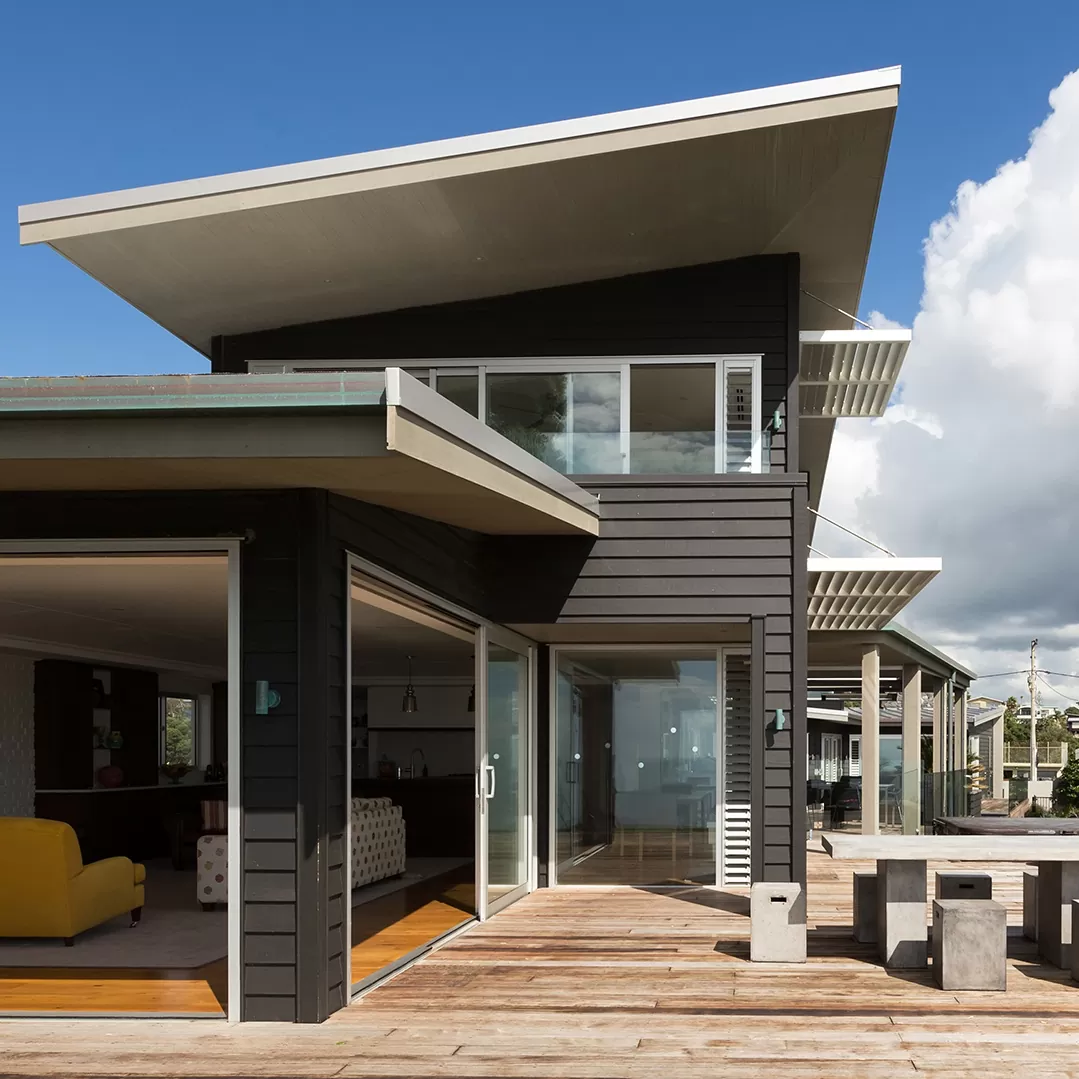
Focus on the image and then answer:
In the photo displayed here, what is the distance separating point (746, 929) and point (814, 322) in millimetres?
6052

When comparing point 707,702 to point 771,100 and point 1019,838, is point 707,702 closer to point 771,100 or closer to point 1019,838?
point 1019,838

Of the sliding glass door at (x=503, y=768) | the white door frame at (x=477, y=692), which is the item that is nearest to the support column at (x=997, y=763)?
the white door frame at (x=477, y=692)

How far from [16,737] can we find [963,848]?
9950 mm

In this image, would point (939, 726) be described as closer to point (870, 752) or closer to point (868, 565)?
point (870, 752)

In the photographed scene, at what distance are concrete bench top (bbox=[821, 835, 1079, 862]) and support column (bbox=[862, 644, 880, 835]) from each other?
7.98 metres

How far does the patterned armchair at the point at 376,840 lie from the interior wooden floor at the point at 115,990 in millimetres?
3479

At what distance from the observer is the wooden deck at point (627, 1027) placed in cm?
573

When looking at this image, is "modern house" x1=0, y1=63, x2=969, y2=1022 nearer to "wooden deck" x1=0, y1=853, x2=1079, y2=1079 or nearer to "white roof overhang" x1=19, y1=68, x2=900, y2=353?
"white roof overhang" x1=19, y1=68, x2=900, y2=353

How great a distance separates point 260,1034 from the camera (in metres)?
6.24

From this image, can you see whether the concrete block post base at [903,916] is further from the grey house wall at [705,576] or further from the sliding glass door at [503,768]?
the sliding glass door at [503,768]

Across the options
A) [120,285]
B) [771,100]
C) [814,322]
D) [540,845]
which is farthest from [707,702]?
[120,285]

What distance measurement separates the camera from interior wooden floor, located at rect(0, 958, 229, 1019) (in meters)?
6.86

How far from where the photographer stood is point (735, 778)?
39.3ft

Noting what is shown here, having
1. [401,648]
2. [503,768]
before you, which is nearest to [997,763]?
[401,648]
